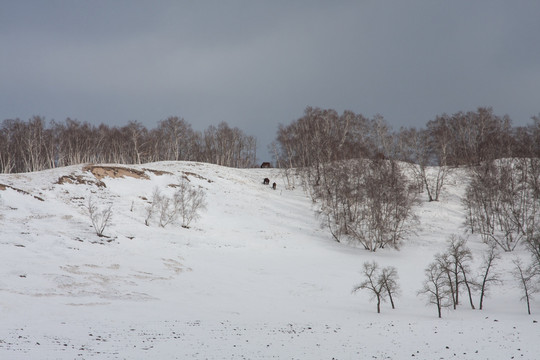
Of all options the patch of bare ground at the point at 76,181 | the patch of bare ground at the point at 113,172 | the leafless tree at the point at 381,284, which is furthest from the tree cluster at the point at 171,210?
the leafless tree at the point at 381,284

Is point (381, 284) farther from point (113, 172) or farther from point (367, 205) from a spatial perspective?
point (113, 172)

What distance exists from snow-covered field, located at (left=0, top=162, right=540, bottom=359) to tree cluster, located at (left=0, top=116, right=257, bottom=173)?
103ft

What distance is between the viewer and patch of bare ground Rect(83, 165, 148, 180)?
49844 mm

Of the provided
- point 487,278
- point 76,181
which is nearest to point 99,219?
point 76,181

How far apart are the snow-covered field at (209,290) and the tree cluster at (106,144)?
31.4 metres

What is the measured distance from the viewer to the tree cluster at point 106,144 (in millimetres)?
71875

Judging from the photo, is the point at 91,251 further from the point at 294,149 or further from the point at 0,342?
the point at 294,149

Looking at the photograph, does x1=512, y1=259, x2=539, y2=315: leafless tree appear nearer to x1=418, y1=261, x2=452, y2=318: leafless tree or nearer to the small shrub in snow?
x1=418, y1=261, x2=452, y2=318: leafless tree

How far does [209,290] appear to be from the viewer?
25.2 metres

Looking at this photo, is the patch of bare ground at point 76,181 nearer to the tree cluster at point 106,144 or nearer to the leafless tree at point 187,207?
the leafless tree at point 187,207

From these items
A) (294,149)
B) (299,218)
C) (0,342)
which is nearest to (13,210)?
(0,342)

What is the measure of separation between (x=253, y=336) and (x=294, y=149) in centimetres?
6360

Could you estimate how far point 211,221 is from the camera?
47.2 meters

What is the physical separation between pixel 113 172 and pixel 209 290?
33.7m
